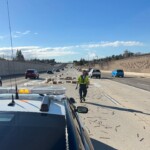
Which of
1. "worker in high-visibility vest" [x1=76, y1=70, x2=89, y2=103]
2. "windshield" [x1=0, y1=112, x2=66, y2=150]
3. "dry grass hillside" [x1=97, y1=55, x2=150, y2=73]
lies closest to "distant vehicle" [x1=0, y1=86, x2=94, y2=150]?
"windshield" [x1=0, y1=112, x2=66, y2=150]

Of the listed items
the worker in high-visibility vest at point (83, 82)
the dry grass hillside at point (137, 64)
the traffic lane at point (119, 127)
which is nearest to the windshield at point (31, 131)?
the traffic lane at point (119, 127)

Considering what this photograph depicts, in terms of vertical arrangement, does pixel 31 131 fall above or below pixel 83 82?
above

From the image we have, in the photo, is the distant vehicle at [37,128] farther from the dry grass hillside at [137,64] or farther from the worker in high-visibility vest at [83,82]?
the dry grass hillside at [137,64]

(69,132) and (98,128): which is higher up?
(69,132)

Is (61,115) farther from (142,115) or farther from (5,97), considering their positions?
(142,115)

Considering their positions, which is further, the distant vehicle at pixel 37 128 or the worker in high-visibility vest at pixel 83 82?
the worker in high-visibility vest at pixel 83 82

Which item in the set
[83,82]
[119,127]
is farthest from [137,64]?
[119,127]

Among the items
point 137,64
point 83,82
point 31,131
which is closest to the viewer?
point 31,131

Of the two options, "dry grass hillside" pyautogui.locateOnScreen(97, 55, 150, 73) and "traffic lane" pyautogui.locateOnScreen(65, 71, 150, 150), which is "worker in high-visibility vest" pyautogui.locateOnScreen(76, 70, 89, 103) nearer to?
"traffic lane" pyautogui.locateOnScreen(65, 71, 150, 150)

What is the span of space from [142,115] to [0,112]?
10.4m

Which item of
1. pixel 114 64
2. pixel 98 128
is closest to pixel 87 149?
pixel 98 128

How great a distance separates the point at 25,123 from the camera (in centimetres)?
371

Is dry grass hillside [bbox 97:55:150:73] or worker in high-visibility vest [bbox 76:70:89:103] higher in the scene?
worker in high-visibility vest [bbox 76:70:89:103]

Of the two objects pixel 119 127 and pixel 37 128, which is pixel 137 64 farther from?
pixel 37 128
